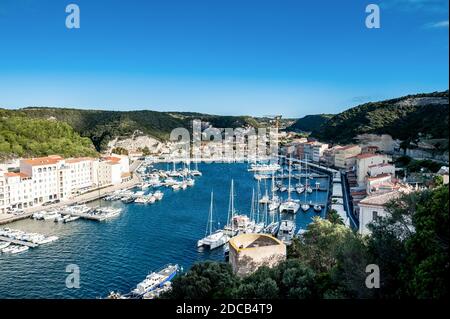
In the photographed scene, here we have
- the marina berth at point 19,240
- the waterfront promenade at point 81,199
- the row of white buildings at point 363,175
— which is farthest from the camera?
the waterfront promenade at point 81,199

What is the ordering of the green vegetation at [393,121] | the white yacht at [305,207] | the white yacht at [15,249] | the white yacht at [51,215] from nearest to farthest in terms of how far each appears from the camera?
the white yacht at [15,249] → the white yacht at [51,215] → the white yacht at [305,207] → the green vegetation at [393,121]

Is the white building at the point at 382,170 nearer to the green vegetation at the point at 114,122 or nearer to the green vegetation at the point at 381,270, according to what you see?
the green vegetation at the point at 381,270

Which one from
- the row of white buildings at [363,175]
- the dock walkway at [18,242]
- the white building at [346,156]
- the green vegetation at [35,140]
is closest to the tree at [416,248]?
the row of white buildings at [363,175]

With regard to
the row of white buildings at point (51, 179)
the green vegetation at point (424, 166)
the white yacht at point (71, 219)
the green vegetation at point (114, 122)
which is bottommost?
the white yacht at point (71, 219)

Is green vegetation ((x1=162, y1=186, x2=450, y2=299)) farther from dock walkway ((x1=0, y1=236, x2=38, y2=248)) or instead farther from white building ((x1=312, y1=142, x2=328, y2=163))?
white building ((x1=312, y1=142, x2=328, y2=163))

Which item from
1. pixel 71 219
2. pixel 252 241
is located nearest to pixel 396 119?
pixel 71 219

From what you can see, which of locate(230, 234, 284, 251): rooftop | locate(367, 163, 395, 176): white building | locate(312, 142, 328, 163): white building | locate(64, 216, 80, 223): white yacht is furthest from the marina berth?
locate(312, 142, 328, 163): white building
